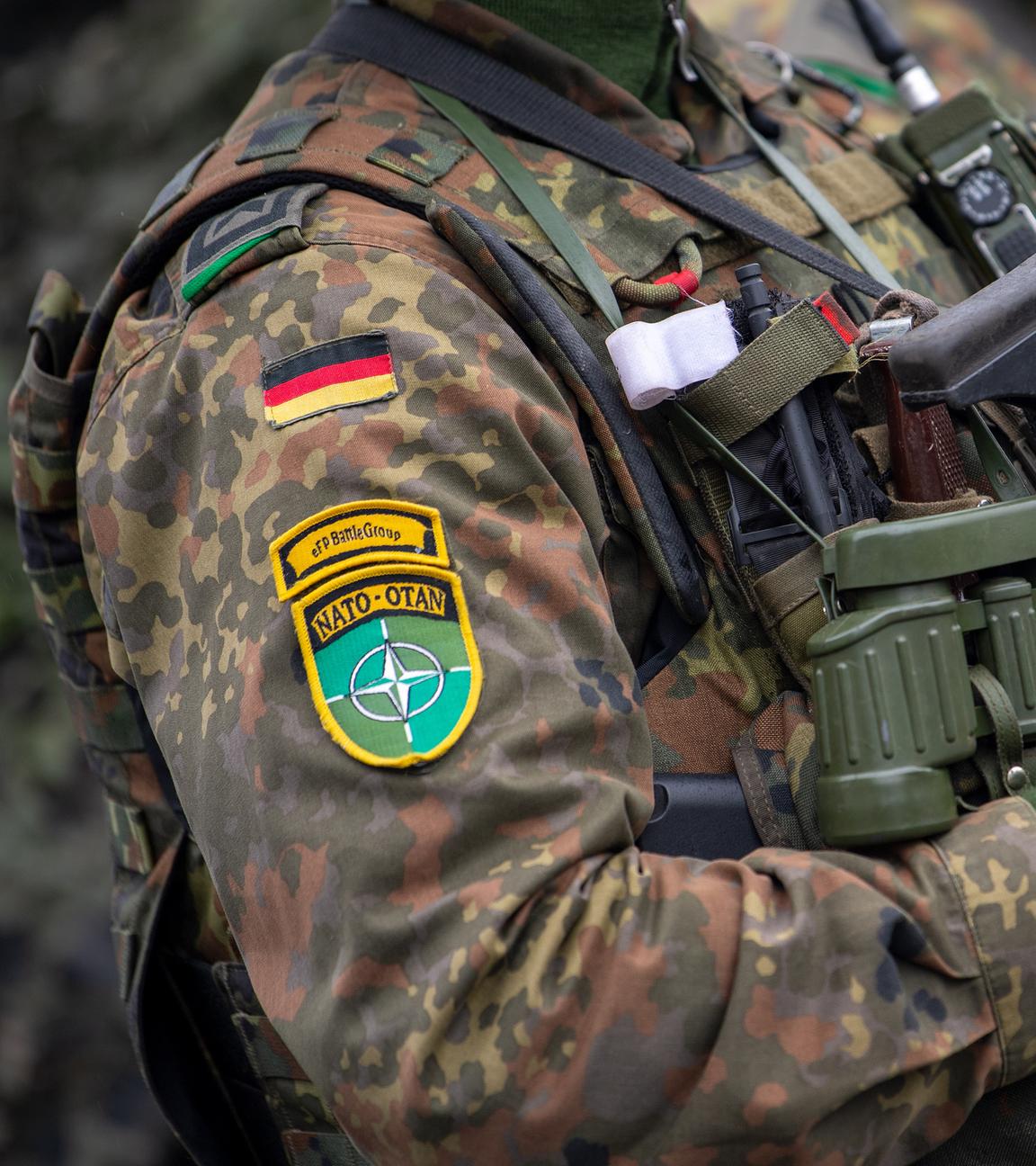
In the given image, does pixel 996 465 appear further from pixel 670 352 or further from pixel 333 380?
pixel 333 380

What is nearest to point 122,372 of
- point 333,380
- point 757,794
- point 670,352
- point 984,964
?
point 333,380

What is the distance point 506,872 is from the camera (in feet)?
4.17

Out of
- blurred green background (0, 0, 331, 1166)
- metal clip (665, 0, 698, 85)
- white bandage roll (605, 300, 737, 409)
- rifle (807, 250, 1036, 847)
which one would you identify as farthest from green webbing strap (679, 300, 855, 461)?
blurred green background (0, 0, 331, 1166)

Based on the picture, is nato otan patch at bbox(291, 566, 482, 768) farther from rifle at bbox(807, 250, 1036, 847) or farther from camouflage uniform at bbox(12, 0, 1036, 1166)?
rifle at bbox(807, 250, 1036, 847)

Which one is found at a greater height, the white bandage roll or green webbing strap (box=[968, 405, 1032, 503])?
the white bandage roll

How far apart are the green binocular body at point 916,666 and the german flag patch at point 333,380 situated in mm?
537

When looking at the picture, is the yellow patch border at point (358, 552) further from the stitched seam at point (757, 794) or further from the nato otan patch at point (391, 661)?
the stitched seam at point (757, 794)

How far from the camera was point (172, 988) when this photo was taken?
75.7 inches

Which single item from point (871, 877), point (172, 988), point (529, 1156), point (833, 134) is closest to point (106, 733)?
point (172, 988)

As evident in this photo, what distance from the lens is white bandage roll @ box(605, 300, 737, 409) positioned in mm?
1532

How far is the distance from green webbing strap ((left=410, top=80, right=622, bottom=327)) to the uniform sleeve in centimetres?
20

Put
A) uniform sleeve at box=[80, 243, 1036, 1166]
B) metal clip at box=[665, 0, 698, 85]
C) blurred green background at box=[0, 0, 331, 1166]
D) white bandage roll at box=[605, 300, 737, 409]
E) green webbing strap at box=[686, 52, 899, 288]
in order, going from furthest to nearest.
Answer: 1. blurred green background at box=[0, 0, 331, 1166]
2. metal clip at box=[665, 0, 698, 85]
3. green webbing strap at box=[686, 52, 899, 288]
4. white bandage roll at box=[605, 300, 737, 409]
5. uniform sleeve at box=[80, 243, 1036, 1166]

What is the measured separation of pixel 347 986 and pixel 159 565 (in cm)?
55

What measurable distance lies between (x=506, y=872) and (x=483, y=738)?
133 mm
